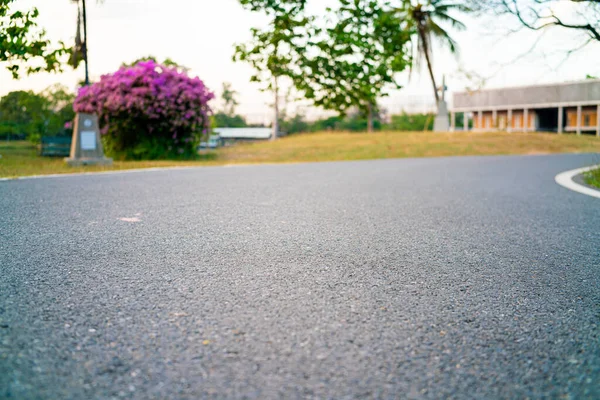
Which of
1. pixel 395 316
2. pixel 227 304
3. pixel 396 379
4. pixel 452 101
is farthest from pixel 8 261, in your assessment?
pixel 452 101

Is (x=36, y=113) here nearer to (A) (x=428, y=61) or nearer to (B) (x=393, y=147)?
(B) (x=393, y=147)

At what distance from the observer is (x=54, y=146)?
65.0 feet

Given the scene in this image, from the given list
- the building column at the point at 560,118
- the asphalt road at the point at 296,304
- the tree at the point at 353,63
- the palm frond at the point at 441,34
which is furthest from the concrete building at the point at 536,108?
the asphalt road at the point at 296,304

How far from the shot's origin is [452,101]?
62.0 metres

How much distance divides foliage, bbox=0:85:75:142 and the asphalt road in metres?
18.2

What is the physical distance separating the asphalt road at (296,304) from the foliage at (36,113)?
1815cm

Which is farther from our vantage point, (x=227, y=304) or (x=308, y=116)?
(x=308, y=116)

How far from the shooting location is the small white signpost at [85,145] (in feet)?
48.2

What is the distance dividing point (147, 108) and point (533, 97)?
144 ft

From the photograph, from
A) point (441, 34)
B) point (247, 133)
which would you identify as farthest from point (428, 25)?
point (247, 133)

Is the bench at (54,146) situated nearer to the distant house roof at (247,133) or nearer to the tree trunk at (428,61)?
the tree trunk at (428,61)

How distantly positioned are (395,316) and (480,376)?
28.3 inches

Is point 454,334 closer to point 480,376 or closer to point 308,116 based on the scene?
point 480,376

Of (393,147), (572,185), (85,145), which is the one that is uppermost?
(393,147)
